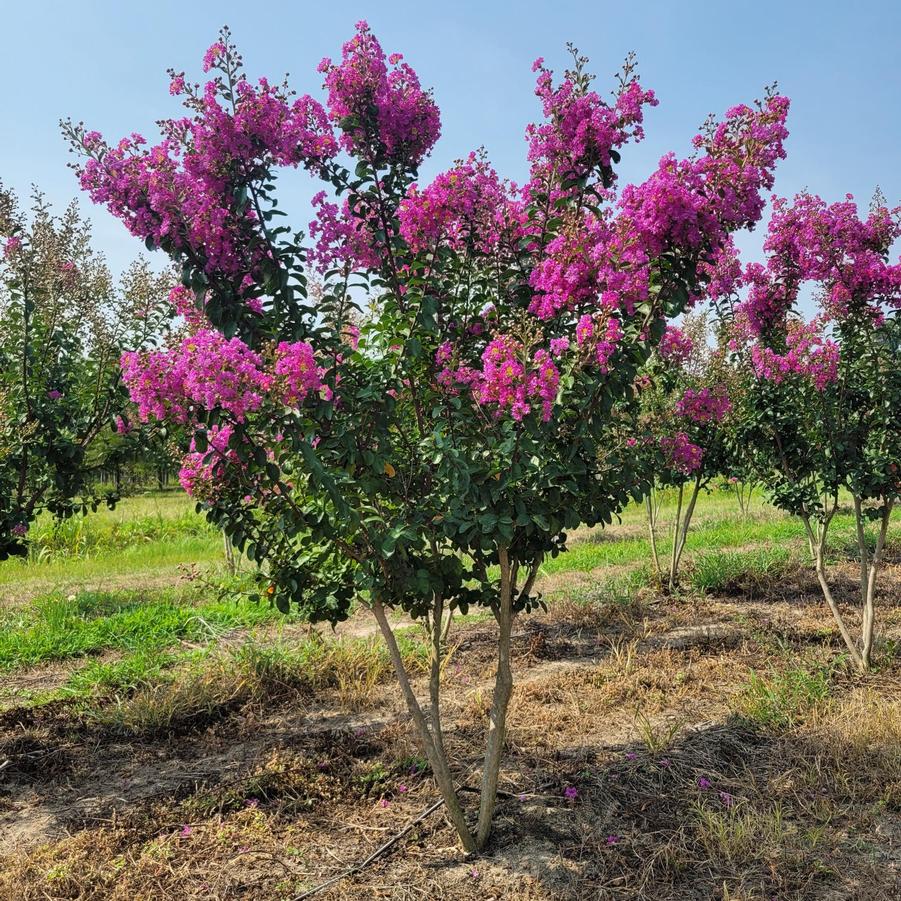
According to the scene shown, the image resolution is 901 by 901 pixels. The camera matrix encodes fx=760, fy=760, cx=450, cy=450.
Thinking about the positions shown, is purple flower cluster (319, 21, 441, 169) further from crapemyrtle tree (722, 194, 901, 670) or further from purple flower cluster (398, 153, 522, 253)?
crapemyrtle tree (722, 194, 901, 670)

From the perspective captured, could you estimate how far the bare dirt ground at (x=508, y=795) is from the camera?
2719 mm

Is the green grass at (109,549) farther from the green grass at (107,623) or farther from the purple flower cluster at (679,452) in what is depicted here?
the purple flower cluster at (679,452)

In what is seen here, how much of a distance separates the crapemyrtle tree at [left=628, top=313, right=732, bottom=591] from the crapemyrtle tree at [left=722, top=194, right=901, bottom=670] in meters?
0.40

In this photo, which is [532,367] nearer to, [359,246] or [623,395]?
[623,395]

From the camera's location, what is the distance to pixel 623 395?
8.39 feet

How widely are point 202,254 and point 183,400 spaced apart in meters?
0.67

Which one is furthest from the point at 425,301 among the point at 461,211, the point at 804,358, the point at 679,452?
the point at 804,358

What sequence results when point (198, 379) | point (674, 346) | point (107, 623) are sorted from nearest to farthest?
point (198, 379) < point (674, 346) < point (107, 623)

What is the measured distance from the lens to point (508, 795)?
329cm

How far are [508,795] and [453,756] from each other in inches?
17.5

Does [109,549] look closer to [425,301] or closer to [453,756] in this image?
[453,756]

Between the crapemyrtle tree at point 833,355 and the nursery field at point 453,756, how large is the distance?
121 cm

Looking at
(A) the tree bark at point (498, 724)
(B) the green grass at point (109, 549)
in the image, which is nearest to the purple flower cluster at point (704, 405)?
(A) the tree bark at point (498, 724)

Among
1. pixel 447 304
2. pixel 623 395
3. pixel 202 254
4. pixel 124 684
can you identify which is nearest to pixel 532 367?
pixel 623 395
